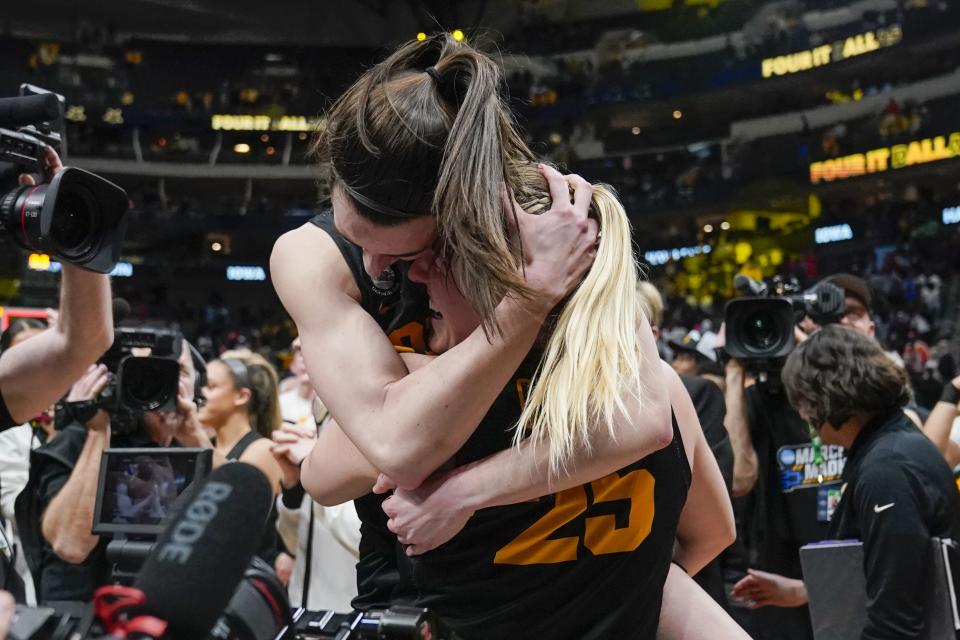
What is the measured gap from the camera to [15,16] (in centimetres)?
2564

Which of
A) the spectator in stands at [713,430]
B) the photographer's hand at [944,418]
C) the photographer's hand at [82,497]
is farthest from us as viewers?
the photographer's hand at [944,418]

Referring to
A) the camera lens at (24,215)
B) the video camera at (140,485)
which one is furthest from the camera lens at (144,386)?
the camera lens at (24,215)

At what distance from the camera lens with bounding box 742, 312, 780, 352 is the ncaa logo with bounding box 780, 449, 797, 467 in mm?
353

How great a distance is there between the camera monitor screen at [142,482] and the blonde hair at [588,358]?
4.64 ft

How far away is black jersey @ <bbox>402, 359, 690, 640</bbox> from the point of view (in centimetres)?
139

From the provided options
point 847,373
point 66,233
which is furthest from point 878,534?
point 66,233

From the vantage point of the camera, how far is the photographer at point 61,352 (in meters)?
2.10

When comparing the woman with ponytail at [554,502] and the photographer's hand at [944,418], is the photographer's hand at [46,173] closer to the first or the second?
the woman with ponytail at [554,502]

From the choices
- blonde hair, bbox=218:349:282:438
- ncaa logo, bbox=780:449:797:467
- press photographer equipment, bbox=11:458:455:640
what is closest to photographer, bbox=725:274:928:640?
ncaa logo, bbox=780:449:797:467

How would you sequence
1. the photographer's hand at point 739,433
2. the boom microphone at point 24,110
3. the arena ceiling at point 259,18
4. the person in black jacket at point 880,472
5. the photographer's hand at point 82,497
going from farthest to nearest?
the arena ceiling at point 259,18 → the photographer's hand at point 739,433 → the photographer's hand at point 82,497 → the person in black jacket at point 880,472 → the boom microphone at point 24,110

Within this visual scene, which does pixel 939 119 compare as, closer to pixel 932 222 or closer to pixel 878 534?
pixel 932 222

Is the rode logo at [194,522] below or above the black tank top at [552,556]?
above

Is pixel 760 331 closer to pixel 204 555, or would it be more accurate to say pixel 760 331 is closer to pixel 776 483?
pixel 776 483

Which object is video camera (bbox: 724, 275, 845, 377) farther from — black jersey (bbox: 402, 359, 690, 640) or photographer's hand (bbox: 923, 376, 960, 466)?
black jersey (bbox: 402, 359, 690, 640)
